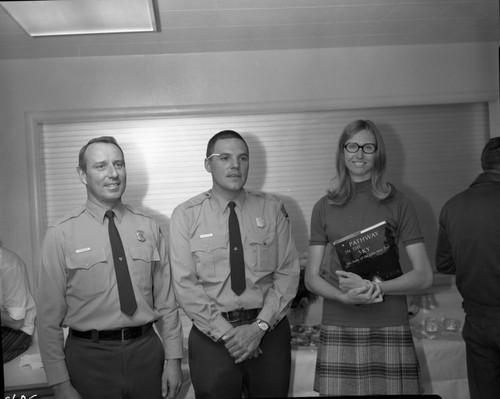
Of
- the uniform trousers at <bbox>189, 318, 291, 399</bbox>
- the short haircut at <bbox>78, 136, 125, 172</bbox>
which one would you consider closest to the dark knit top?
the uniform trousers at <bbox>189, 318, 291, 399</bbox>

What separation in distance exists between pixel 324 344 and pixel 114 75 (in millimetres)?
A: 1290

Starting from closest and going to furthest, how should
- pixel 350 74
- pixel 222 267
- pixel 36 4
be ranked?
1. pixel 36 4
2. pixel 222 267
3. pixel 350 74

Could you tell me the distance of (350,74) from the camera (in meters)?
2.44

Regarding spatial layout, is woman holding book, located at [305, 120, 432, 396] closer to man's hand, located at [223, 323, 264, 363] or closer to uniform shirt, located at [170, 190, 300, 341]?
uniform shirt, located at [170, 190, 300, 341]

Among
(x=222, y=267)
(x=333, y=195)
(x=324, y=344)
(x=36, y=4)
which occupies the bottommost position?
(x=324, y=344)

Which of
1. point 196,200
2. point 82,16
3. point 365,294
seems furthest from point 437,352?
point 82,16

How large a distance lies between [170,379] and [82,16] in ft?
4.36

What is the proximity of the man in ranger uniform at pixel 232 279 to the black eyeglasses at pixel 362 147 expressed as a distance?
0.39 m

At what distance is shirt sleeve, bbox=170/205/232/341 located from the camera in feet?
7.36

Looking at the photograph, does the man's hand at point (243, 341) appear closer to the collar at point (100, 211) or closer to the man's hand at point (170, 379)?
the man's hand at point (170, 379)

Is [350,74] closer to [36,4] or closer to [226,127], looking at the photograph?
[226,127]

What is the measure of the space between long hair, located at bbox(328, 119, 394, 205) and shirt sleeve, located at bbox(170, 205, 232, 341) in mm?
583

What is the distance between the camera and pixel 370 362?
2402 mm

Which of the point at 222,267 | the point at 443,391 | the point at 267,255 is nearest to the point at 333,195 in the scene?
the point at 267,255
